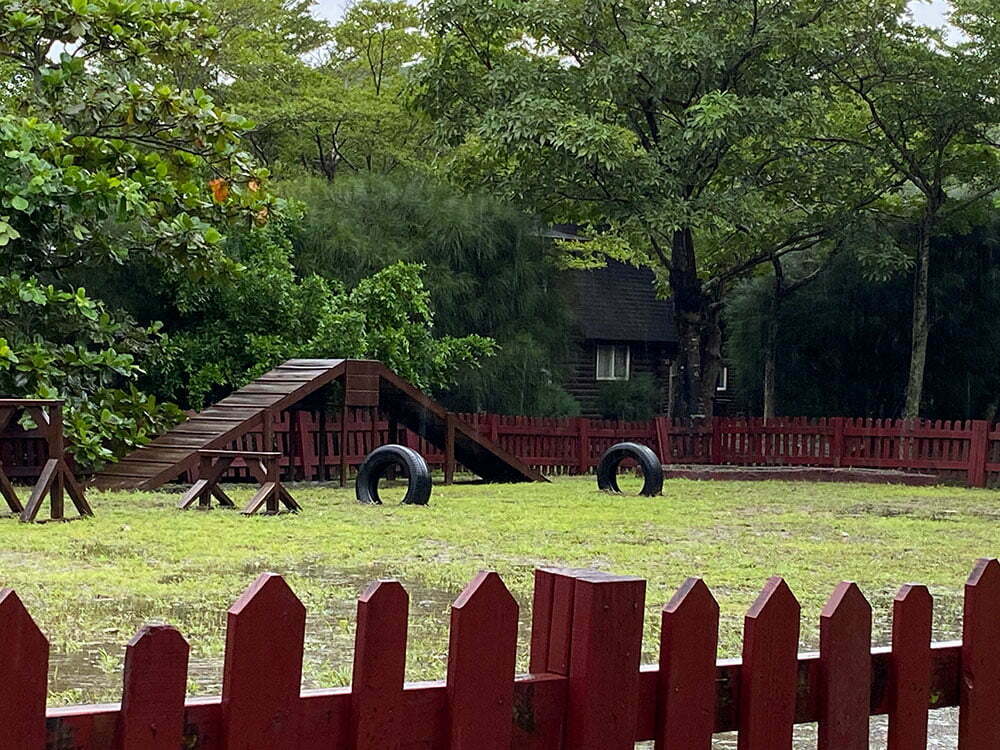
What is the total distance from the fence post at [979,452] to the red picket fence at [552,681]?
2221 centimetres

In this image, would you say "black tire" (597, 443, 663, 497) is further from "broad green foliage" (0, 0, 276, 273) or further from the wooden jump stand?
the wooden jump stand

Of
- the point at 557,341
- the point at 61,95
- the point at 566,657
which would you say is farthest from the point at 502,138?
the point at 566,657

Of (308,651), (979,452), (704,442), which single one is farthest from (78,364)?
(979,452)

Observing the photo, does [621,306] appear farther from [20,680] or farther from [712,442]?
[20,680]

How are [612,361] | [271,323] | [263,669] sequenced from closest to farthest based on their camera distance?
[263,669] < [271,323] < [612,361]

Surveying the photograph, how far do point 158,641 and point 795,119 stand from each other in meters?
25.8

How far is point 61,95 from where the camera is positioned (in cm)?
1834

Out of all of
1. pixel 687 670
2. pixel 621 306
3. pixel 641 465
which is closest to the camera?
pixel 687 670

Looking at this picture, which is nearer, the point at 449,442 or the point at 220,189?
the point at 220,189

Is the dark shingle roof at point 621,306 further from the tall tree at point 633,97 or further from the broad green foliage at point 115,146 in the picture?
the broad green foliage at point 115,146

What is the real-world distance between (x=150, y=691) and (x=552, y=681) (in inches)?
28.7

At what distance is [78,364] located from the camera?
18.3 meters

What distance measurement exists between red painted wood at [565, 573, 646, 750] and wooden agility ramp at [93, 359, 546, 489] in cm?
1490

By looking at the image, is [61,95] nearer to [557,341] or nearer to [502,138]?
[502,138]
